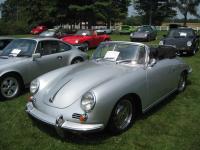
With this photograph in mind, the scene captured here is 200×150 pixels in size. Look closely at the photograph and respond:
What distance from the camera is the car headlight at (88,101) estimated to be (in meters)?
4.23

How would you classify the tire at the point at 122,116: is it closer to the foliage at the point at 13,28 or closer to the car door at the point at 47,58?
the car door at the point at 47,58

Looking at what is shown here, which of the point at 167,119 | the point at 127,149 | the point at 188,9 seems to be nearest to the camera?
the point at 127,149

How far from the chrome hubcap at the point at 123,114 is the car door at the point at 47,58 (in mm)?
3304

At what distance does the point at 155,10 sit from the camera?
223ft

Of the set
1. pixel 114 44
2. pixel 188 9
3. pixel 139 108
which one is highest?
pixel 188 9

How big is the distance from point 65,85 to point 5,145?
4.38 feet

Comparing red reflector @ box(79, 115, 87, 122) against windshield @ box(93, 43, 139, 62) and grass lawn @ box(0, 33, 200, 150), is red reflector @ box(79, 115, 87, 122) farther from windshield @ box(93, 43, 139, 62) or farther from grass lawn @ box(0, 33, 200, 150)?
windshield @ box(93, 43, 139, 62)

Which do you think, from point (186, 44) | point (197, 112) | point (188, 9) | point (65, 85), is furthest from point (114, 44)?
point (188, 9)

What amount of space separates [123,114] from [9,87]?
3.29m

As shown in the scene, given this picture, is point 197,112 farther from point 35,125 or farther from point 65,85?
point 35,125

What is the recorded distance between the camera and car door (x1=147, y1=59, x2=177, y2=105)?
535 centimetres

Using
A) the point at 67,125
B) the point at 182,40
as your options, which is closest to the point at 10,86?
the point at 67,125

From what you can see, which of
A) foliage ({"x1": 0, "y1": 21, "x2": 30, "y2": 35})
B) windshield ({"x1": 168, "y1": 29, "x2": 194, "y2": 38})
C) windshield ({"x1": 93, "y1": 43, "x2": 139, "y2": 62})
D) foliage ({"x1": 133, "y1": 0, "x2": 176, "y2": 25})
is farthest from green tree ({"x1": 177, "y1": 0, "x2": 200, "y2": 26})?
windshield ({"x1": 93, "y1": 43, "x2": 139, "y2": 62})

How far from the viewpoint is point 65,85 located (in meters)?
4.80
